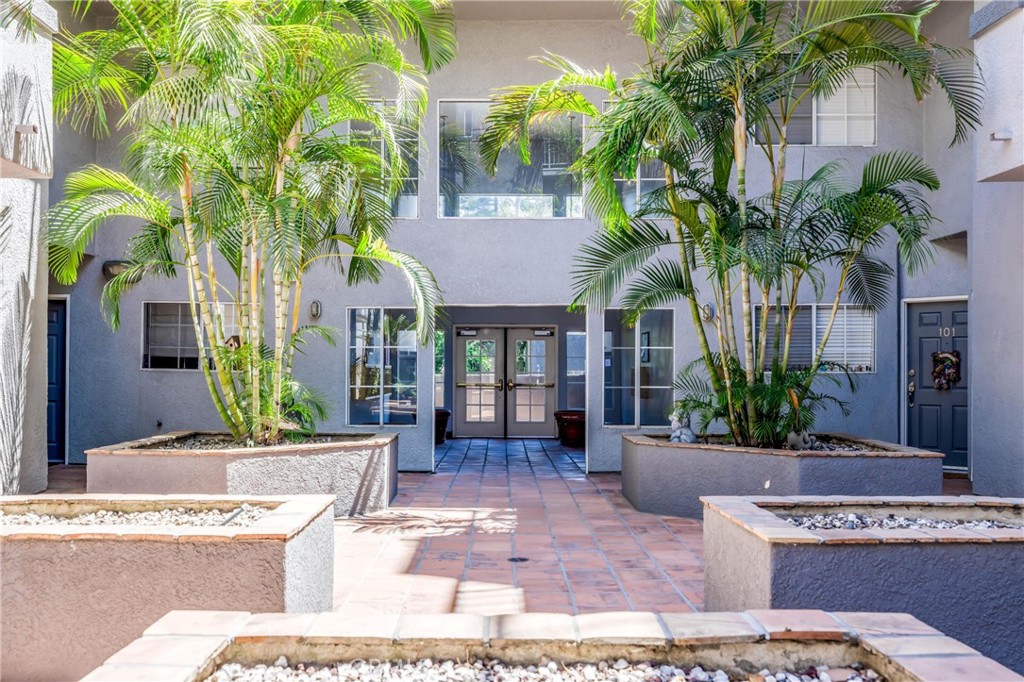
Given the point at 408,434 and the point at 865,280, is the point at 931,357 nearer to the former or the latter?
the point at 865,280

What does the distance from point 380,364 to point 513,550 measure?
13.3ft

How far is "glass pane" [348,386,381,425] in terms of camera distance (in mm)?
8516

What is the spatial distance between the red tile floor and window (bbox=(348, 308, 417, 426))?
3.42 ft

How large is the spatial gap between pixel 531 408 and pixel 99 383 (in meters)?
6.52

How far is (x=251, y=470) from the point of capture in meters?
5.47

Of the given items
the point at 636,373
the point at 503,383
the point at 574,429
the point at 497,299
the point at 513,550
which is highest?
the point at 497,299

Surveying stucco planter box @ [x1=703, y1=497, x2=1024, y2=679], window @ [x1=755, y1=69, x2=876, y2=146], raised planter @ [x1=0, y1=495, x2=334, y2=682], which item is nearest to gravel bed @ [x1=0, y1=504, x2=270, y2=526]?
raised planter @ [x1=0, y1=495, x2=334, y2=682]

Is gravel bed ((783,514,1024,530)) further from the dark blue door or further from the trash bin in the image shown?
the dark blue door

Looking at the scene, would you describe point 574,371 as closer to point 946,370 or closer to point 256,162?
point 946,370

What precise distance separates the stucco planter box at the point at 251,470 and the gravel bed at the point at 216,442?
31 mm

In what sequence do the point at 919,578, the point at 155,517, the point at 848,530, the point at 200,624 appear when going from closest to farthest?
the point at 200,624 < the point at 919,578 < the point at 848,530 < the point at 155,517

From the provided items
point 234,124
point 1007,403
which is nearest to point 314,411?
point 234,124

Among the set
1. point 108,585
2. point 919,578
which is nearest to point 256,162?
point 108,585

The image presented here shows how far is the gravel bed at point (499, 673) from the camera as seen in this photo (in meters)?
2.07
